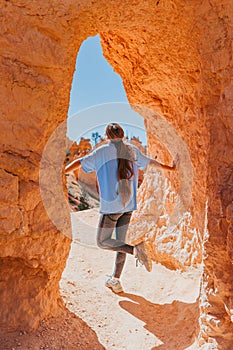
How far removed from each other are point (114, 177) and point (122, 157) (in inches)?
5.9

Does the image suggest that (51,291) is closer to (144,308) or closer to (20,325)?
(20,325)

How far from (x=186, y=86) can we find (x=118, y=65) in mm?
945

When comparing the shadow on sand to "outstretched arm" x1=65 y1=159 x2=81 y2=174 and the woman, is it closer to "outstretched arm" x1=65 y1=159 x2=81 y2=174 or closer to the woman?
the woman

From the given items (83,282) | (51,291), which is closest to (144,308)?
(83,282)

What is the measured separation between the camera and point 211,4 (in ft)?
5.23

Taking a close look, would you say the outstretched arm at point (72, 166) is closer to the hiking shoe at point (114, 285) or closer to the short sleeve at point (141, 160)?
the short sleeve at point (141, 160)

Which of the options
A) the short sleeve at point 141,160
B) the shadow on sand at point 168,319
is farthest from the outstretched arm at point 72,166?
the shadow on sand at point 168,319

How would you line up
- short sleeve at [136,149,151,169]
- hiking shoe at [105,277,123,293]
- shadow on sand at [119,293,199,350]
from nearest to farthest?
shadow on sand at [119,293,199,350] → short sleeve at [136,149,151,169] → hiking shoe at [105,277,123,293]

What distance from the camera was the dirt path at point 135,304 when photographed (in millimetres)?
1734

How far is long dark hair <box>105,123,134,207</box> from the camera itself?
1940mm

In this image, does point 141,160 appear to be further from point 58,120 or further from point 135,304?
point 135,304

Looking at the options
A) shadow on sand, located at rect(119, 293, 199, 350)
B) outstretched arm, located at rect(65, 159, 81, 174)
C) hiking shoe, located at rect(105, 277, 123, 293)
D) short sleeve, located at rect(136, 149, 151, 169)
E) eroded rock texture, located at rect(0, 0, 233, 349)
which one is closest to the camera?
eroded rock texture, located at rect(0, 0, 233, 349)

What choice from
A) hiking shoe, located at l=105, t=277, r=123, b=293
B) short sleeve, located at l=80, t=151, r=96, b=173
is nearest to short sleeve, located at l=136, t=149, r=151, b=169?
short sleeve, located at l=80, t=151, r=96, b=173

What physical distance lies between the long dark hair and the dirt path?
0.81m
